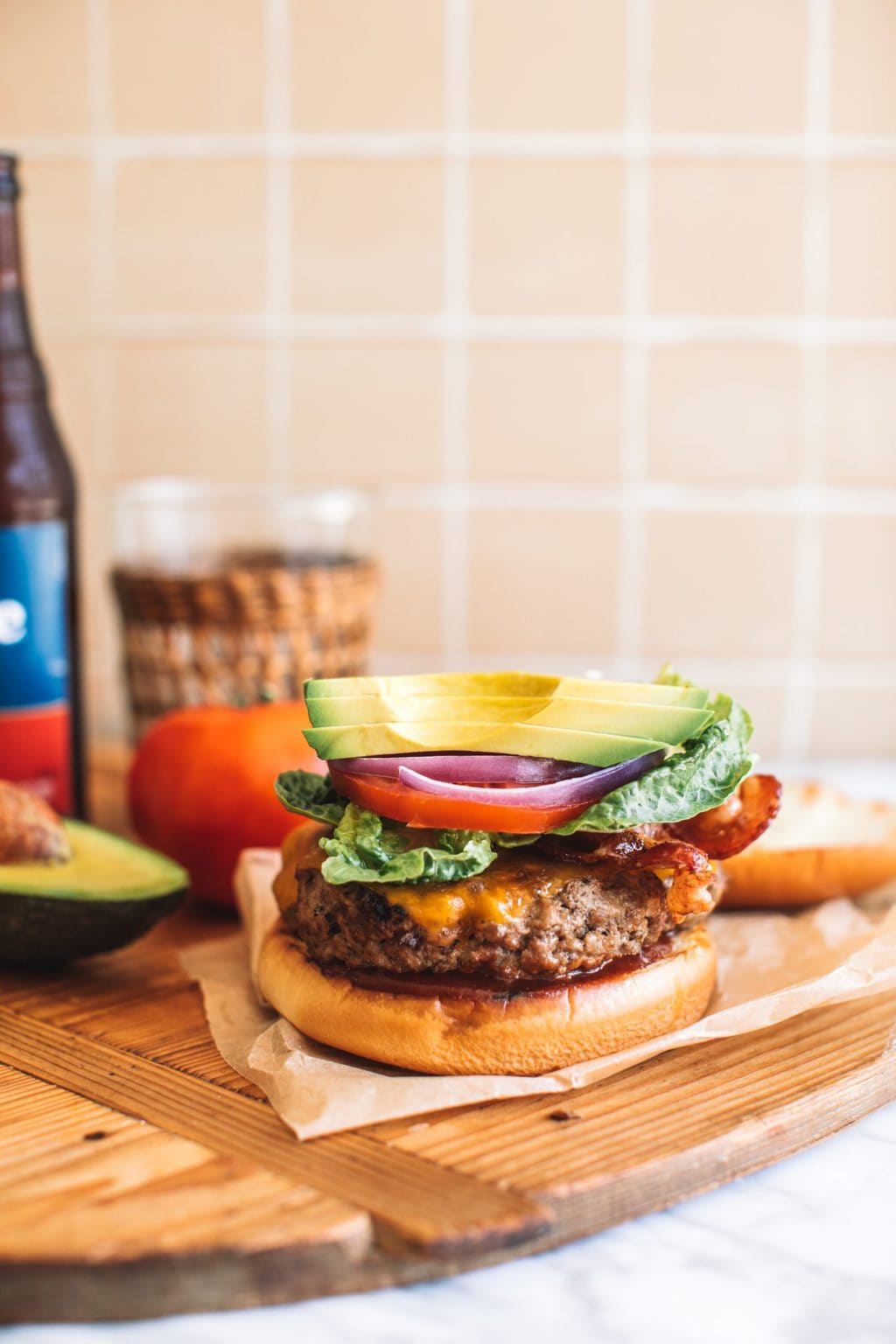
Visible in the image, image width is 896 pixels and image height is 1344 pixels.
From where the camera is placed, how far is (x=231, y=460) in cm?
198

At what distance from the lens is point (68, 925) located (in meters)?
1.09

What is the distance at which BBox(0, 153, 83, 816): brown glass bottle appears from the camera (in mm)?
1433

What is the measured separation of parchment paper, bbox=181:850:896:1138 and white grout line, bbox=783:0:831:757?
29.1 inches

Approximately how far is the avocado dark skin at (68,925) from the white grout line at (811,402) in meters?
1.14

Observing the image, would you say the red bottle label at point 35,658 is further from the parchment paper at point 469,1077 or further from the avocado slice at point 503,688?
the avocado slice at point 503,688

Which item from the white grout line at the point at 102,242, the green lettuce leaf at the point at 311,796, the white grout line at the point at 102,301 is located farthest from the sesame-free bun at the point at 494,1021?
the white grout line at the point at 102,242

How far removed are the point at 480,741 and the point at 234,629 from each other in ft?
2.27

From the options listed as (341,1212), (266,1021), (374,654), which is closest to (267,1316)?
(341,1212)

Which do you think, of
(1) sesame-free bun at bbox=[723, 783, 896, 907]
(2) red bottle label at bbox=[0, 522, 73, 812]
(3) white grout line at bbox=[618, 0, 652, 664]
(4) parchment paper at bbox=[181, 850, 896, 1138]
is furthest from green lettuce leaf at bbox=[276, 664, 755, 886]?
(3) white grout line at bbox=[618, 0, 652, 664]

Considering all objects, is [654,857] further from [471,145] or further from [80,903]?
[471,145]

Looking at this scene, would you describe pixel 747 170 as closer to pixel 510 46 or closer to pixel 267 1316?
pixel 510 46

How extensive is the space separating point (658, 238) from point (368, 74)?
1.46 ft

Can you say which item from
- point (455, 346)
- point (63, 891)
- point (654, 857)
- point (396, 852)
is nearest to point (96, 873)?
point (63, 891)

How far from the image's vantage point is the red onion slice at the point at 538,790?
3.04 ft
